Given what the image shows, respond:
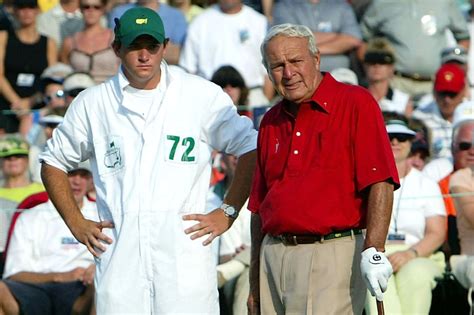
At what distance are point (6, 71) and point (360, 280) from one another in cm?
737

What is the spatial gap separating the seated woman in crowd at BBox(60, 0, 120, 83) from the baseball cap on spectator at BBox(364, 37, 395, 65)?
249 centimetres

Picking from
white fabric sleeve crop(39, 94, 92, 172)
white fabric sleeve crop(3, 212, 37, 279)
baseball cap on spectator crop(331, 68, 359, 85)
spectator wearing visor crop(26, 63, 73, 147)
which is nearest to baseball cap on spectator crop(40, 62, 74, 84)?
spectator wearing visor crop(26, 63, 73, 147)

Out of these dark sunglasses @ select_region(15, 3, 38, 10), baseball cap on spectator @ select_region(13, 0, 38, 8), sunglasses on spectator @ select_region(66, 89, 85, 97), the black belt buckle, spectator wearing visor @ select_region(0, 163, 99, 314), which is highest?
baseball cap on spectator @ select_region(13, 0, 38, 8)

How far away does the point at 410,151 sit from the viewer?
954cm

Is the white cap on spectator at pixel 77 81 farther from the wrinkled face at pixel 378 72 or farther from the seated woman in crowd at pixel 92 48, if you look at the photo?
the wrinkled face at pixel 378 72

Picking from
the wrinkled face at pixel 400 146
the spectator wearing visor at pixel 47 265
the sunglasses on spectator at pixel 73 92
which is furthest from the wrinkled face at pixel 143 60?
the sunglasses on spectator at pixel 73 92

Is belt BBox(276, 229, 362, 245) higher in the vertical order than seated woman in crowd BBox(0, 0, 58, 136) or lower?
lower

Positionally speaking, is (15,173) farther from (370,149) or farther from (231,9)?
(370,149)

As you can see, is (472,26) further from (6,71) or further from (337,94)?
(337,94)

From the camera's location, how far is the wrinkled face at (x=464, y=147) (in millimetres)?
8992

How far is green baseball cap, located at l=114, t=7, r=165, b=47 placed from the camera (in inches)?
229

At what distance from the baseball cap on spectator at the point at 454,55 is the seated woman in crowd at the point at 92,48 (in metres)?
3.23

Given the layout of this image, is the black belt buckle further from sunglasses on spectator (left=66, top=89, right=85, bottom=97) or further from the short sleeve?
sunglasses on spectator (left=66, top=89, right=85, bottom=97)

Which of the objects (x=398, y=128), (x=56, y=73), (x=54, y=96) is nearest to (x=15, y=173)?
(x=54, y=96)
